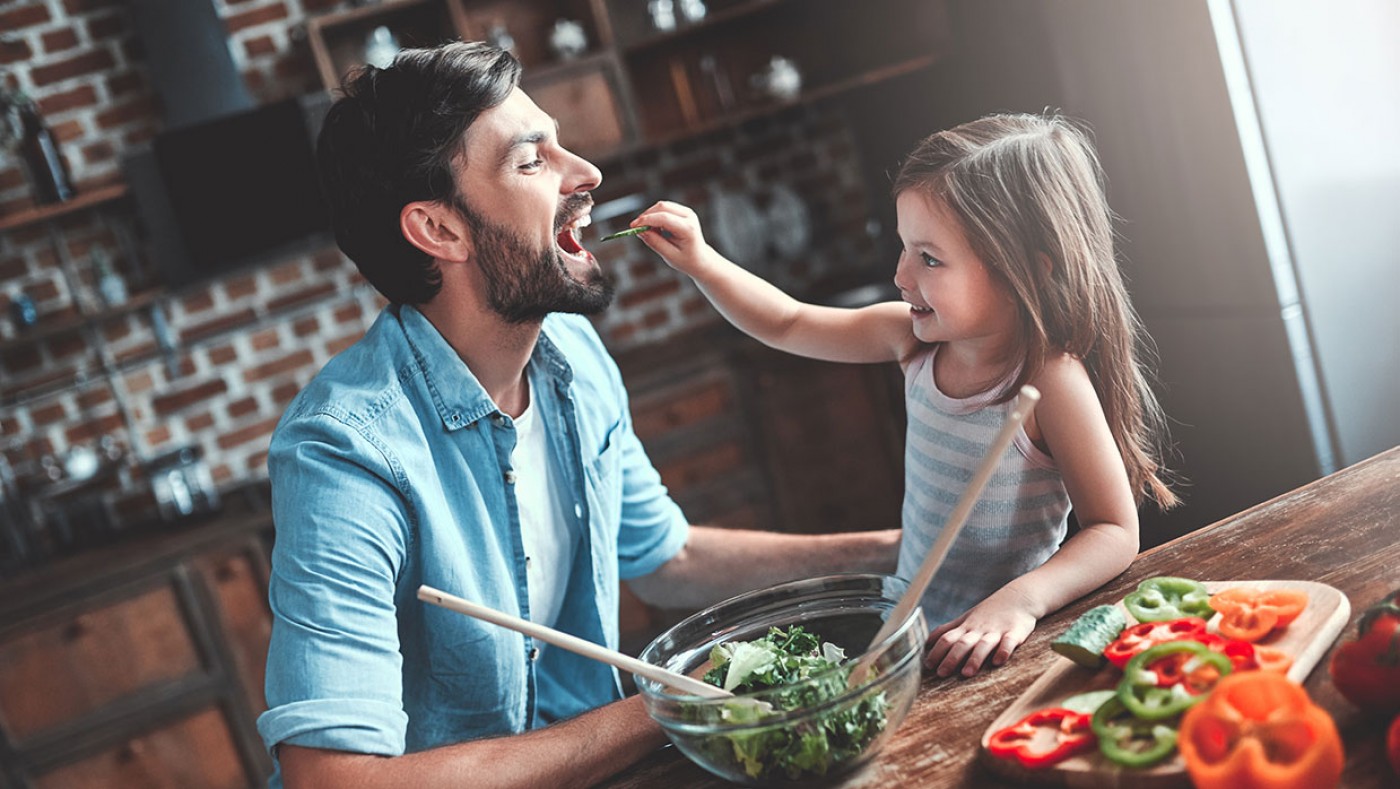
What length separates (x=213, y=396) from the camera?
3412mm

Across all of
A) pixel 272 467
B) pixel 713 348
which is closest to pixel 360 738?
pixel 272 467

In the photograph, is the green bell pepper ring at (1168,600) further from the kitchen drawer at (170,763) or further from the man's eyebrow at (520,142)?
the kitchen drawer at (170,763)

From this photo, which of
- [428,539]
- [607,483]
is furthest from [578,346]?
[428,539]

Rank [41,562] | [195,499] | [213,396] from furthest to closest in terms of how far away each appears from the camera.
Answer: [213,396], [195,499], [41,562]

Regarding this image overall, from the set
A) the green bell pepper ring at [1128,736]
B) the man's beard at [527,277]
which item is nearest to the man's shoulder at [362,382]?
the man's beard at [527,277]

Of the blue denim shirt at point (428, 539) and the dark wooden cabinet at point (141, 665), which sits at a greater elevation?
the blue denim shirt at point (428, 539)

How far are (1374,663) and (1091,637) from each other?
207mm

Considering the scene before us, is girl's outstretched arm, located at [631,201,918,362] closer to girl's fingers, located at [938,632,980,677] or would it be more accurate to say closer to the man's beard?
the man's beard

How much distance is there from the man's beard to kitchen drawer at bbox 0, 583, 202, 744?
1803 millimetres

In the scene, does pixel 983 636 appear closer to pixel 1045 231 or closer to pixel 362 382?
pixel 1045 231

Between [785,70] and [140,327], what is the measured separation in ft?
6.72

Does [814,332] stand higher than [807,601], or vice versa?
[814,332]

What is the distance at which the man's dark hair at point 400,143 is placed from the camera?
141cm

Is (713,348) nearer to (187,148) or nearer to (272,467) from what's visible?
(187,148)
